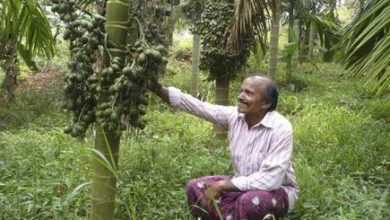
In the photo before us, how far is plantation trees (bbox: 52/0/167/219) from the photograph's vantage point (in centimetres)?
203

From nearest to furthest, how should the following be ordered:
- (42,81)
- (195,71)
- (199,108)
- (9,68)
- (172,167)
→ (199,108), (172,167), (9,68), (195,71), (42,81)

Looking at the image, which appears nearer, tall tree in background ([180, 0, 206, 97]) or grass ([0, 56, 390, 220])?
grass ([0, 56, 390, 220])

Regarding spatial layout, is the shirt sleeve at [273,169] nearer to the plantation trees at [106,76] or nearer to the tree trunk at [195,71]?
the plantation trees at [106,76]

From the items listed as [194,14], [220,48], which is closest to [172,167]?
[220,48]

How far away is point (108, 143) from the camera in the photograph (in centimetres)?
210

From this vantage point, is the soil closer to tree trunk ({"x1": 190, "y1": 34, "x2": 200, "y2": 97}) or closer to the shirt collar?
tree trunk ({"x1": 190, "y1": 34, "x2": 200, "y2": 97})

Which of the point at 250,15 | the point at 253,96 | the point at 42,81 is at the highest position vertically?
the point at 250,15

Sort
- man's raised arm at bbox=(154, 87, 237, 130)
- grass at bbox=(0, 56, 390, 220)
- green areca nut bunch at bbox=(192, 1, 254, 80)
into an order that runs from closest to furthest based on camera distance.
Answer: man's raised arm at bbox=(154, 87, 237, 130), grass at bbox=(0, 56, 390, 220), green areca nut bunch at bbox=(192, 1, 254, 80)

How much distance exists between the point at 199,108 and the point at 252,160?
0.48m

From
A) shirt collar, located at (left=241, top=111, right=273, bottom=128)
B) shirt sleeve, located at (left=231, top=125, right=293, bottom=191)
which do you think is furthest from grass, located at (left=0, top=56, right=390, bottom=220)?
shirt collar, located at (left=241, top=111, right=273, bottom=128)

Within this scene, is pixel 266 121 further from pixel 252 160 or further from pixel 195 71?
pixel 195 71

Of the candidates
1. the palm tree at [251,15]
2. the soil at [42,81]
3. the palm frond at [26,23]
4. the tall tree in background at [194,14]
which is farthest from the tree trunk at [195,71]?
the palm tree at [251,15]

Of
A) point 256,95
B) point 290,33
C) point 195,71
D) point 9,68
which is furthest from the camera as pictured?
point 290,33

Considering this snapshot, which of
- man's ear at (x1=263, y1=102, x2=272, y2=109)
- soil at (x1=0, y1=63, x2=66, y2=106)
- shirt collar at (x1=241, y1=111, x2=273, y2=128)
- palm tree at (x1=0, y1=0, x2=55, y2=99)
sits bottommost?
soil at (x1=0, y1=63, x2=66, y2=106)
